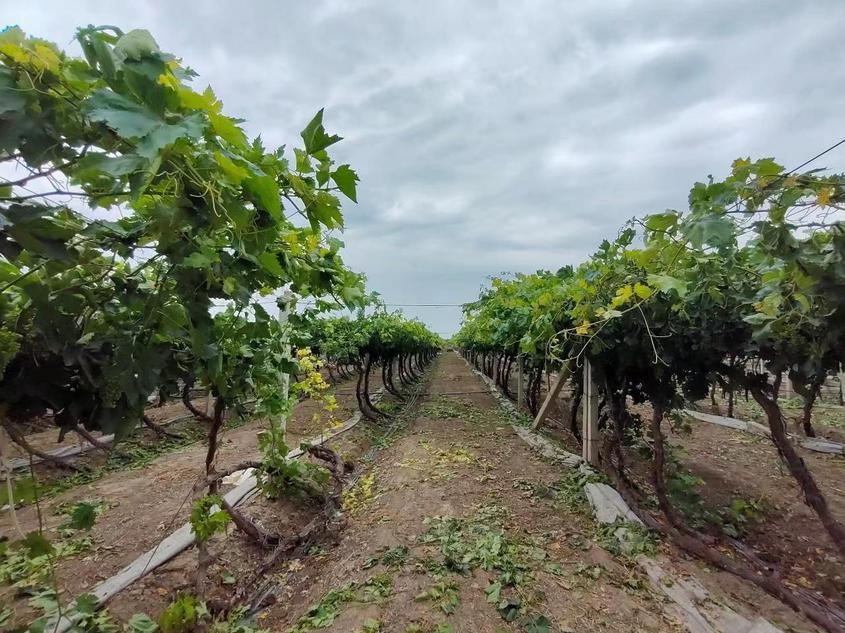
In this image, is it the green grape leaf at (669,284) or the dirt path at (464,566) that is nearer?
the green grape leaf at (669,284)

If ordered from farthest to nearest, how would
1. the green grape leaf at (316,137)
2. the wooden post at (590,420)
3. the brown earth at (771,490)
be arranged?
the wooden post at (590,420), the brown earth at (771,490), the green grape leaf at (316,137)

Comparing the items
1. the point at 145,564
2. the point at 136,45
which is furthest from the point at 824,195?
the point at 145,564

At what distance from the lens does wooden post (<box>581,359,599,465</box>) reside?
5570 millimetres

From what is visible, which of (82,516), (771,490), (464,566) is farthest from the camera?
(771,490)

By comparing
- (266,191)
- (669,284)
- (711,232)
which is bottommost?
(266,191)

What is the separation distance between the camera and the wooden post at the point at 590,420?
5570 mm

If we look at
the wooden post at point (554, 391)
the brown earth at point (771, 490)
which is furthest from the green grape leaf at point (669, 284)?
the wooden post at point (554, 391)

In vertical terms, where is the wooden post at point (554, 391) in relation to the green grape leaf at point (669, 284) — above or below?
below

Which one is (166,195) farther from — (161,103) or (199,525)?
(199,525)

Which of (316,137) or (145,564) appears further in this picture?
(145,564)

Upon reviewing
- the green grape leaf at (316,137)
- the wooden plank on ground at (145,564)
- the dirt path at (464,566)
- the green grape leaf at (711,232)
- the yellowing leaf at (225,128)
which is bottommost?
the wooden plank on ground at (145,564)

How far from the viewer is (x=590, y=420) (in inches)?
226

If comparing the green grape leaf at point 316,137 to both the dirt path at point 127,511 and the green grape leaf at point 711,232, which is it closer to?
the green grape leaf at point 711,232

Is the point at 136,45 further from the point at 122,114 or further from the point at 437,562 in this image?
the point at 437,562
